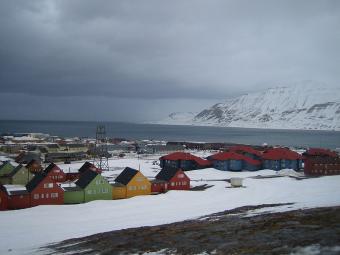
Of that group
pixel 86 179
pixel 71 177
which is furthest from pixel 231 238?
pixel 71 177

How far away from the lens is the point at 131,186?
5172 cm

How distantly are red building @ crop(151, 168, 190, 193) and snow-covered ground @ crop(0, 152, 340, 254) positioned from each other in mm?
3643

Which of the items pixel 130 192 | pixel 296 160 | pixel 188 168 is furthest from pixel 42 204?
pixel 296 160

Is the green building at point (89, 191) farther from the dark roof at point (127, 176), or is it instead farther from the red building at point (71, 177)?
the red building at point (71, 177)

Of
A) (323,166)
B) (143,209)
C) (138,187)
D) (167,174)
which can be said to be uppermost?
(167,174)

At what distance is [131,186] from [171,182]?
6974mm

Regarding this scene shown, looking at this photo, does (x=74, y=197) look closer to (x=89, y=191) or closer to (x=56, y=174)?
(x=89, y=191)

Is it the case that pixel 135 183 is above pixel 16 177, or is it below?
above

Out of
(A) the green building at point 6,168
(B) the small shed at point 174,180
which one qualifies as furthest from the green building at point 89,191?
(A) the green building at point 6,168

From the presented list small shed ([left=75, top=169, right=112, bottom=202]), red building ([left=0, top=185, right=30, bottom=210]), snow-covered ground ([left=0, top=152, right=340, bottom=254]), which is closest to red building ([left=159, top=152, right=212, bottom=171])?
snow-covered ground ([left=0, top=152, right=340, bottom=254])

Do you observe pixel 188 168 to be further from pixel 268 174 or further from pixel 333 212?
pixel 333 212

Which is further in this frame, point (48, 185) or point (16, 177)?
point (16, 177)

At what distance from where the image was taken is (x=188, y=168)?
273 ft

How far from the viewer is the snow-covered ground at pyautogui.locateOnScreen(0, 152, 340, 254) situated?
30.8 meters
